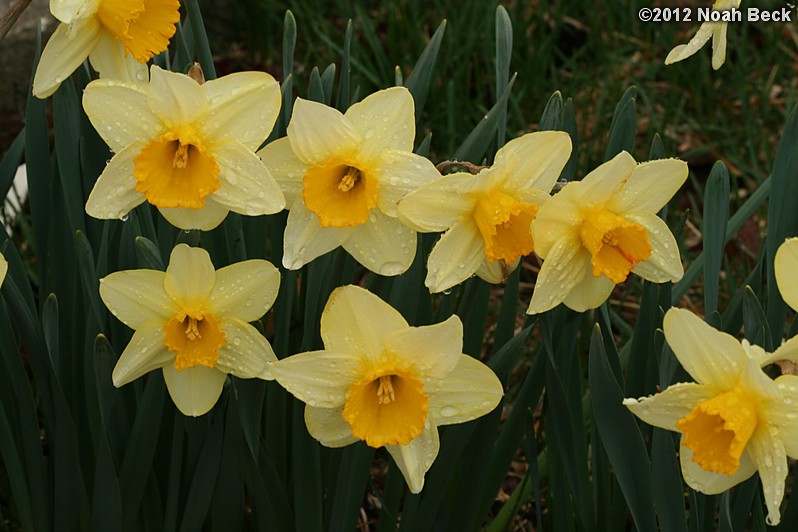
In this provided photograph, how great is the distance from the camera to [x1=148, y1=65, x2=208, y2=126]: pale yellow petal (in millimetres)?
1165

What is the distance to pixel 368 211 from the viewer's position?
3.84 feet

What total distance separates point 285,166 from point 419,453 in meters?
0.37

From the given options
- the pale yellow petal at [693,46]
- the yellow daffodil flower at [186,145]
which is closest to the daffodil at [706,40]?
the pale yellow petal at [693,46]

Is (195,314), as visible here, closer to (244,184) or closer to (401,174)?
(244,184)

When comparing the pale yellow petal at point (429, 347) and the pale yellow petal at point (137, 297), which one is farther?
the pale yellow petal at point (137, 297)

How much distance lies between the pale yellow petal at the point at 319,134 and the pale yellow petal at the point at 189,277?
18 cm

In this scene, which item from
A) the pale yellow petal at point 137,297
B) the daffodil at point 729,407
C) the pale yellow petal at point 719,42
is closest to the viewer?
the daffodil at point 729,407

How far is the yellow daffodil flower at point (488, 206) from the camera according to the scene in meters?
1.15

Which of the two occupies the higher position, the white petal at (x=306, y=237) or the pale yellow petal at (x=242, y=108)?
A: the pale yellow petal at (x=242, y=108)

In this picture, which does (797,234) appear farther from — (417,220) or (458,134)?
(458,134)

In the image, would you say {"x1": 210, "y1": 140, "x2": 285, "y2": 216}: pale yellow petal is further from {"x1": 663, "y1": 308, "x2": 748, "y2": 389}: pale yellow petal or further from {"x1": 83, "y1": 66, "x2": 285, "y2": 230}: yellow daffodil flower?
{"x1": 663, "y1": 308, "x2": 748, "y2": 389}: pale yellow petal

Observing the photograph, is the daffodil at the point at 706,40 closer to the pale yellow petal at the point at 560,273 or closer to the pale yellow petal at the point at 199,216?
the pale yellow petal at the point at 560,273

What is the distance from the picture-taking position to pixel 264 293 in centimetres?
127

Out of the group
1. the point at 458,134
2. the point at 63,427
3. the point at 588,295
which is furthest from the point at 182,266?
the point at 458,134
